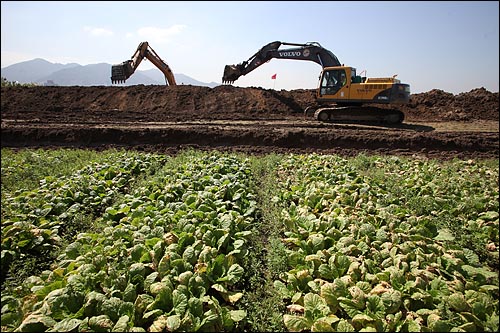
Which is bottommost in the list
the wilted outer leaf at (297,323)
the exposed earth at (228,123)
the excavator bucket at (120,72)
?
the wilted outer leaf at (297,323)

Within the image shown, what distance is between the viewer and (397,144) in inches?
405

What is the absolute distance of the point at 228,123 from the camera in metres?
13.5

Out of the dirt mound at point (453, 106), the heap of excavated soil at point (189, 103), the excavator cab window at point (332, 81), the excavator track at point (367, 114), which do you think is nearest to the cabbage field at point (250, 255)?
the excavator track at point (367, 114)

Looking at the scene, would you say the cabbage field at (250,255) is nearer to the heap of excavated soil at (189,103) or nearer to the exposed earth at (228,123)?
the exposed earth at (228,123)

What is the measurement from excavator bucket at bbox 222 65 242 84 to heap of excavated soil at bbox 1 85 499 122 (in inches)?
40.7

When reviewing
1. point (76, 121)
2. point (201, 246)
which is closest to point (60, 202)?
point (201, 246)

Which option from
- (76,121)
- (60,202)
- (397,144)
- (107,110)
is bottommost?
(60,202)

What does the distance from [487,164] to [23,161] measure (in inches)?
497

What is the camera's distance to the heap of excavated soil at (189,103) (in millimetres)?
15391

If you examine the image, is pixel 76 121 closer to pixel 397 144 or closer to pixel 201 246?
pixel 201 246

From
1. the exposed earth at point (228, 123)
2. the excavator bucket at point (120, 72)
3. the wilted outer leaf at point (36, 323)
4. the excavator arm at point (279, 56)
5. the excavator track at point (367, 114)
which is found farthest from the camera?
the excavator bucket at point (120, 72)

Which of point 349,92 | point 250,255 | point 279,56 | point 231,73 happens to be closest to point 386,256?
point 250,255

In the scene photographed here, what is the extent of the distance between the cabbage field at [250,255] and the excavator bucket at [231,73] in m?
12.2

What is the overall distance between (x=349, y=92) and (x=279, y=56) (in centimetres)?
501
